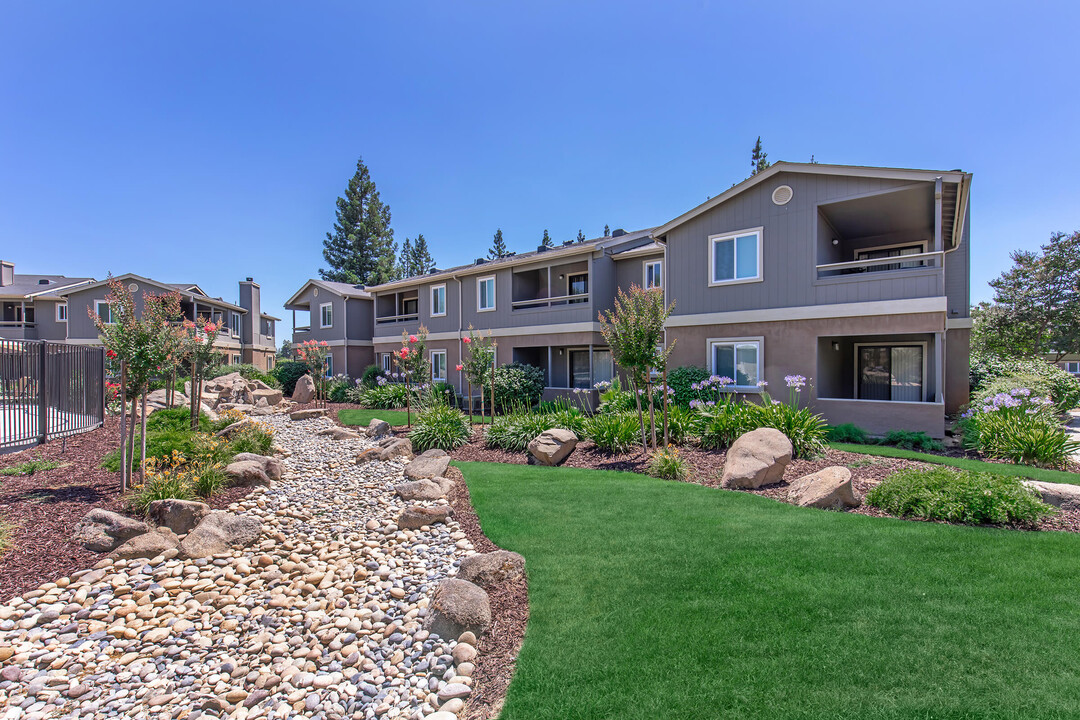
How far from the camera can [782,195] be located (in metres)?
12.5

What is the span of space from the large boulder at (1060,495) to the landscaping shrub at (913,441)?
4022mm

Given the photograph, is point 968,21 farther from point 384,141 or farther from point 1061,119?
point 384,141

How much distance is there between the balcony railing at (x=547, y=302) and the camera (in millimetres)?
17439

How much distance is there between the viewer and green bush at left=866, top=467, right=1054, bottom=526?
540cm

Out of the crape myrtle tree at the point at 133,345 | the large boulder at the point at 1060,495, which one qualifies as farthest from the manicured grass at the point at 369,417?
the large boulder at the point at 1060,495

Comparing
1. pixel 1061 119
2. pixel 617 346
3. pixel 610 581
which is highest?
pixel 1061 119

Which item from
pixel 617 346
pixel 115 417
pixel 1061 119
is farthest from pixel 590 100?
pixel 115 417

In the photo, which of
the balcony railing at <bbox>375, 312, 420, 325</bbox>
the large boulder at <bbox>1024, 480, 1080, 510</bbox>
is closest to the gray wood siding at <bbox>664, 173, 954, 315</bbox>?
the large boulder at <bbox>1024, 480, 1080, 510</bbox>

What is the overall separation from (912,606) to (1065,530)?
136 inches

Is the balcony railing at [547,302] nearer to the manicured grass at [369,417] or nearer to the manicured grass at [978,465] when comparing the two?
the manicured grass at [369,417]

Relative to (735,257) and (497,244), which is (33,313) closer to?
(497,244)

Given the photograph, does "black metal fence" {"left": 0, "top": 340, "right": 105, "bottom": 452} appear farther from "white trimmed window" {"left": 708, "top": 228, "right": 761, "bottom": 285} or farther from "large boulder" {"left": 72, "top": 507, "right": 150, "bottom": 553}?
"white trimmed window" {"left": 708, "top": 228, "right": 761, "bottom": 285}

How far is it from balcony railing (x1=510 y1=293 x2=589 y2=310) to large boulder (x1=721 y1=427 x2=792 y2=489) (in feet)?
32.8

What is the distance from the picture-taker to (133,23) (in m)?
9.81
